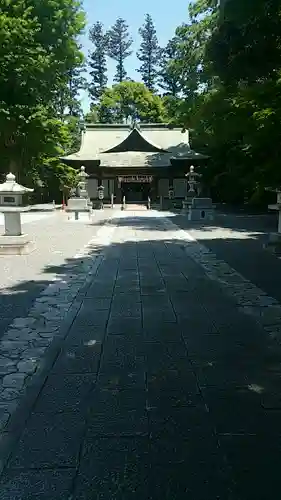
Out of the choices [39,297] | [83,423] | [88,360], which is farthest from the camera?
[39,297]

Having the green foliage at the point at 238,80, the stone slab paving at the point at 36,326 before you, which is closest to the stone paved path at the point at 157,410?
the stone slab paving at the point at 36,326

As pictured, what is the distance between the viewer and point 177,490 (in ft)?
7.59

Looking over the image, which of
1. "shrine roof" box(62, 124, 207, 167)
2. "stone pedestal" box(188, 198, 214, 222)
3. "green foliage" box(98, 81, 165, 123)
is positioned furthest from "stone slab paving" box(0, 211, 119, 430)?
"green foliage" box(98, 81, 165, 123)

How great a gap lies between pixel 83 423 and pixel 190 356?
1.48m

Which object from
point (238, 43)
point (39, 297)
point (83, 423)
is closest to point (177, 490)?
point (83, 423)

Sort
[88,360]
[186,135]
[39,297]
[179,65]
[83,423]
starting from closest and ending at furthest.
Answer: [83,423] → [88,360] → [39,297] → [179,65] → [186,135]

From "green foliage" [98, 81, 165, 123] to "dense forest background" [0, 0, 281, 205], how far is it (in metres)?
6.35

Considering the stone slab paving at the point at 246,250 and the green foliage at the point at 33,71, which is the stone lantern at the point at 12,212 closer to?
the stone slab paving at the point at 246,250

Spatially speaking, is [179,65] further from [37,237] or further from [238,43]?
[238,43]

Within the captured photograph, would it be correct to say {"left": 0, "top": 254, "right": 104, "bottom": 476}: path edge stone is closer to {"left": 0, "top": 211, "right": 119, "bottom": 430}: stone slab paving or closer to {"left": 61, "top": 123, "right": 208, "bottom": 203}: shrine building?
{"left": 0, "top": 211, "right": 119, "bottom": 430}: stone slab paving

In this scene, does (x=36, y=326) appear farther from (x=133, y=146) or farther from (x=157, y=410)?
(x=133, y=146)

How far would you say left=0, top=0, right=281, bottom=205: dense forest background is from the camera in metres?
8.42

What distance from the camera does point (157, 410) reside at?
3162 mm

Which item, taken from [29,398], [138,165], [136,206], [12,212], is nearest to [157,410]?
[29,398]
